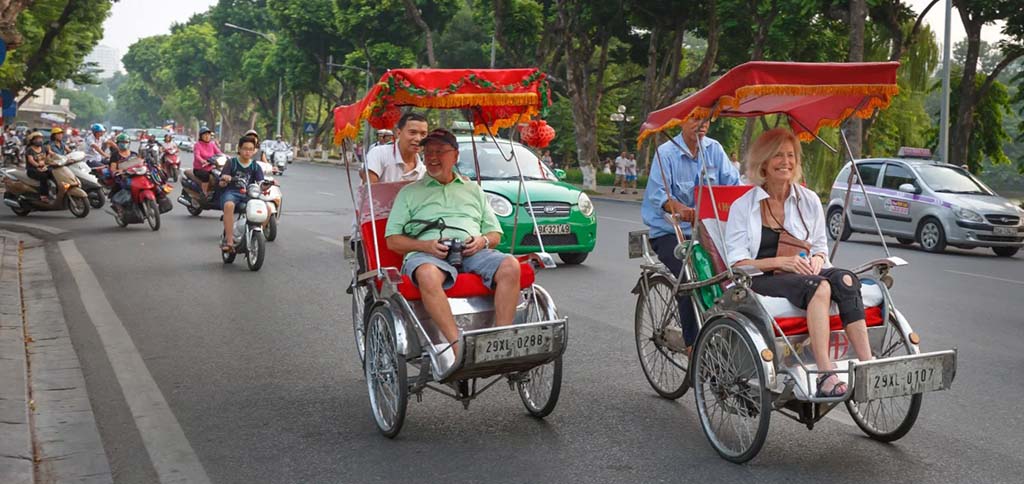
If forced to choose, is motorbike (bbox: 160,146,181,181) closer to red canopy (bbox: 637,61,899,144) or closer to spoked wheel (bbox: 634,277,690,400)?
spoked wheel (bbox: 634,277,690,400)

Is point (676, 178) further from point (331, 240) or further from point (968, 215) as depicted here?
point (968, 215)

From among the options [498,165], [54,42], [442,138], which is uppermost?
[54,42]

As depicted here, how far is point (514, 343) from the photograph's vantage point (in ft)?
17.9

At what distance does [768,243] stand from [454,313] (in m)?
1.64

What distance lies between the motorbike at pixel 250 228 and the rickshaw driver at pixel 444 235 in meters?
6.76

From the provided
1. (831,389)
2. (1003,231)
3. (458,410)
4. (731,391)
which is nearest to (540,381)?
(458,410)

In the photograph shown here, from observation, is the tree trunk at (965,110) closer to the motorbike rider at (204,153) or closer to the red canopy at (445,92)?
the motorbike rider at (204,153)

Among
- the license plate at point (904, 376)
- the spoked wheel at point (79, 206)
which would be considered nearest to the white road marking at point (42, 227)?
the spoked wheel at point (79, 206)

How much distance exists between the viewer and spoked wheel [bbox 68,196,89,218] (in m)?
20.0

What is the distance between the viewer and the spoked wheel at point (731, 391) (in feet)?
16.5

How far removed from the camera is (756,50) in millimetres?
29484

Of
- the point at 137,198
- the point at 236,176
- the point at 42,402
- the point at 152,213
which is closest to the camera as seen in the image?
the point at 42,402

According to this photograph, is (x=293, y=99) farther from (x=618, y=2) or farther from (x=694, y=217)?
(x=694, y=217)

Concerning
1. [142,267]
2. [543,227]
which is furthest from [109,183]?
[543,227]
